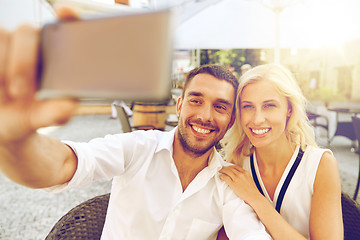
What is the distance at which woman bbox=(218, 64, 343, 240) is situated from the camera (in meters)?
1.34

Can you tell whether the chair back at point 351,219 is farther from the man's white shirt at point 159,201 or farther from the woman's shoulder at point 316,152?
the man's white shirt at point 159,201

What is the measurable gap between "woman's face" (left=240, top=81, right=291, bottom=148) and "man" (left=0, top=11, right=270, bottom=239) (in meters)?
0.11

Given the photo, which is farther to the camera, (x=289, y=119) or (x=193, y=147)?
(x=289, y=119)

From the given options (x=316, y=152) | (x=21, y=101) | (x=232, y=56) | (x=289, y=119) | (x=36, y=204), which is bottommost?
(x=36, y=204)

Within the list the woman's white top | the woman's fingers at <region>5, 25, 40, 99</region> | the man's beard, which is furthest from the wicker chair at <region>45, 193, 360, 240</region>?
the woman's fingers at <region>5, 25, 40, 99</region>

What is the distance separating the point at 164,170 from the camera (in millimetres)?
1461

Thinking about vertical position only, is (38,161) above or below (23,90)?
below

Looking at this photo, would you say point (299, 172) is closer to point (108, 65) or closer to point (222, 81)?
point (222, 81)

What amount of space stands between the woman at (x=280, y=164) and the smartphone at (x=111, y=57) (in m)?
1.16

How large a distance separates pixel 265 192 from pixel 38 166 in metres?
1.31

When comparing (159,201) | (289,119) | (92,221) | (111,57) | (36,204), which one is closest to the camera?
(111,57)

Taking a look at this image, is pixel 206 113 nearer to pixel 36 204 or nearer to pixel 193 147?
pixel 193 147

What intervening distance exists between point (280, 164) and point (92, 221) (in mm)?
1235

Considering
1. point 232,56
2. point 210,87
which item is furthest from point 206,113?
point 232,56
